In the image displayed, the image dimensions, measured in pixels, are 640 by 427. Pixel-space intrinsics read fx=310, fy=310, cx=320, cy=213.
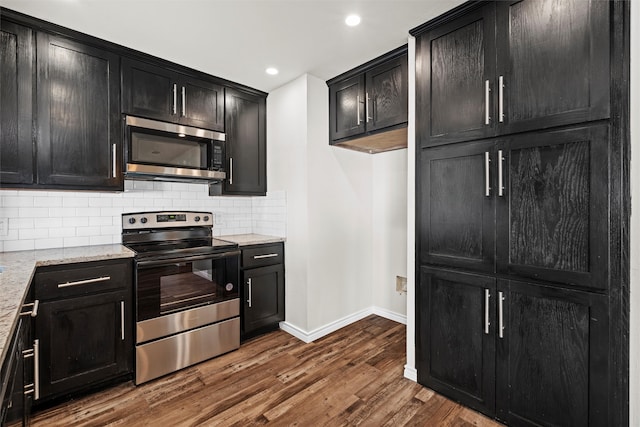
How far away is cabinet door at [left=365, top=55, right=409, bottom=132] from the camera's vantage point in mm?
2434

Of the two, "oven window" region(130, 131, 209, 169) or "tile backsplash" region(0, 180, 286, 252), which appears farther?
"oven window" region(130, 131, 209, 169)

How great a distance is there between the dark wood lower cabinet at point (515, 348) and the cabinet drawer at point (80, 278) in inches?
81.8

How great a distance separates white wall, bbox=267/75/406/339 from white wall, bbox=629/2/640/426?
1962 mm

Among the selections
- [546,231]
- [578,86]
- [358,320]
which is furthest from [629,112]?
[358,320]

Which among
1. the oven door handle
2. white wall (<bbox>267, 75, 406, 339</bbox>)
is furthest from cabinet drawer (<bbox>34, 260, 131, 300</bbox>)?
white wall (<bbox>267, 75, 406, 339</bbox>)

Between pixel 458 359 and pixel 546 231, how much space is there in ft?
3.12

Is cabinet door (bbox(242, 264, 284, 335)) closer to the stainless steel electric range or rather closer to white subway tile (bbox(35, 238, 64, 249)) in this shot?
the stainless steel electric range

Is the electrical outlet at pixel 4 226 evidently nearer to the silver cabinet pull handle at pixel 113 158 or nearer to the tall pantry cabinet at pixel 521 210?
the silver cabinet pull handle at pixel 113 158

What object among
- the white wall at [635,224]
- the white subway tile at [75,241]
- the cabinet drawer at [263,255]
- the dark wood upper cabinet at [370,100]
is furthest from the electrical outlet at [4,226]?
the white wall at [635,224]

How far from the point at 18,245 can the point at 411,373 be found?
299cm

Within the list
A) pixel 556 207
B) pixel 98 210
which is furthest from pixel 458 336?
pixel 98 210

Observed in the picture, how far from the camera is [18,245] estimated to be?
88.3 inches

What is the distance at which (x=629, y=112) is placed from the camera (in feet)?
4.45

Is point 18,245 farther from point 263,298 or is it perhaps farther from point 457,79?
point 457,79
